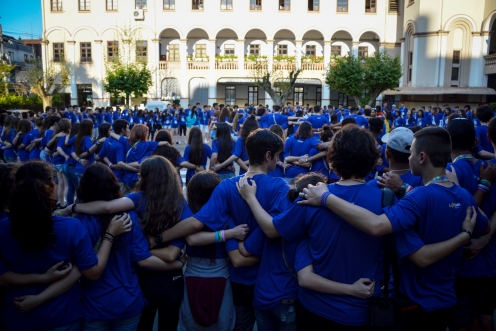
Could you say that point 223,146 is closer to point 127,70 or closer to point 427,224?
point 427,224

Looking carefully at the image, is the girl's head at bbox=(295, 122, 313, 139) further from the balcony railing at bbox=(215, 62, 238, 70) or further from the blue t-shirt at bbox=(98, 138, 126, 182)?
the balcony railing at bbox=(215, 62, 238, 70)

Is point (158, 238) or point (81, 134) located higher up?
point (81, 134)

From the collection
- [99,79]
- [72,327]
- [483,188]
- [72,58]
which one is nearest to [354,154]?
[483,188]

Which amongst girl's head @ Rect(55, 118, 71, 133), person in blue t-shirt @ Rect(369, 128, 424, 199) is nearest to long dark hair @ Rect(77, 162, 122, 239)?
person in blue t-shirt @ Rect(369, 128, 424, 199)

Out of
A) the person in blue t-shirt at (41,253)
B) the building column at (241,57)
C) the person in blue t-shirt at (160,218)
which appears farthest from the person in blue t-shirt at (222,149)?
the building column at (241,57)

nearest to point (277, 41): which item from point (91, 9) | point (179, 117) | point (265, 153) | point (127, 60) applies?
point (127, 60)

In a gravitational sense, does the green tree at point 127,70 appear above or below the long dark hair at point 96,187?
above

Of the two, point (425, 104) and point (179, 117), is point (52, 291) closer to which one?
point (179, 117)

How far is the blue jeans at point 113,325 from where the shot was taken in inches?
109

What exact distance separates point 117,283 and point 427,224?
2031 mm

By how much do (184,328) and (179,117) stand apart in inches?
814

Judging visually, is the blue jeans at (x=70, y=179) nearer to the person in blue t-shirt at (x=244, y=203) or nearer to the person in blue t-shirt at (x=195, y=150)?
the person in blue t-shirt at (x=195, y=150)

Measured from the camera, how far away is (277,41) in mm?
39906

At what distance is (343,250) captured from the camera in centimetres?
241
